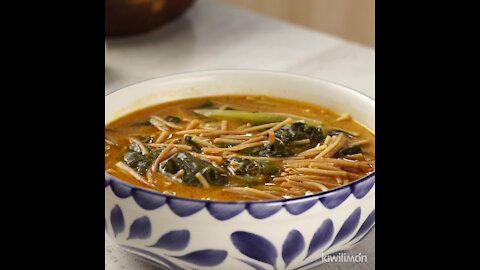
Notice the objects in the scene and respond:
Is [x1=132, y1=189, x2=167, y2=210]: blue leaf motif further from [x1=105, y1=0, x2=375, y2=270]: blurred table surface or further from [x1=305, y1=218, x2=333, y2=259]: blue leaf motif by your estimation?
[x1=105, y1=0, x2=375, y2=270]: blurred table surface

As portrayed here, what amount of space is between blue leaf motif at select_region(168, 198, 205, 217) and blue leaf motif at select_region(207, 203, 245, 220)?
0.05ft

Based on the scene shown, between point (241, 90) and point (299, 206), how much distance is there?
1.86 feet

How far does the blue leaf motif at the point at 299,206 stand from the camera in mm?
1028

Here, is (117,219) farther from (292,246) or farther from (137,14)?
(137,14)

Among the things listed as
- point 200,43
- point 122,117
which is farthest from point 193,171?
point 200,43

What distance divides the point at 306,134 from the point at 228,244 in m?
0.36

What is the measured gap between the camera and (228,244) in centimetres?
105

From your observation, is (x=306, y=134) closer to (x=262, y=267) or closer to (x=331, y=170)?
(x=331, y=170)

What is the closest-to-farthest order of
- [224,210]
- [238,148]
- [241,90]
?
[224,210]
[238,148]
[241,90]

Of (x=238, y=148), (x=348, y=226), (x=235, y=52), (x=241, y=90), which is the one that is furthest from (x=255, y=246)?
(x=235, y=52)

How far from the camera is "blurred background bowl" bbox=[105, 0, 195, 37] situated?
218 centimetres

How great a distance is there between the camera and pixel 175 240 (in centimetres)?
105

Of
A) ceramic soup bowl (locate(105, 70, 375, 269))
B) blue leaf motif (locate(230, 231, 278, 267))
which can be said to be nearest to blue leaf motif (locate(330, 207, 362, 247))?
ceramic soup bowl (locate(105, 70, 375, 269))

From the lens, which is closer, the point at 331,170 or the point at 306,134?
the point at 331,170
